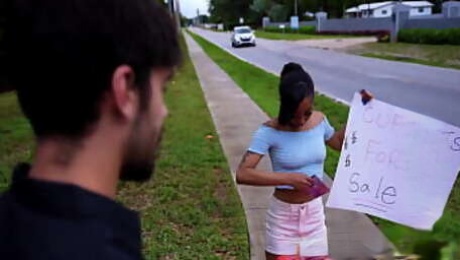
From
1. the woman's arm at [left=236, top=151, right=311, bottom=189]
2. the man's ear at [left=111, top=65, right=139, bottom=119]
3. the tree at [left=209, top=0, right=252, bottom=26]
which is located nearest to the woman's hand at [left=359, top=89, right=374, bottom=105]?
the woman's arm at [left=236, top=151, right=311, bottom=189]

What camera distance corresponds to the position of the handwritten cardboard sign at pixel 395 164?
2.72 m

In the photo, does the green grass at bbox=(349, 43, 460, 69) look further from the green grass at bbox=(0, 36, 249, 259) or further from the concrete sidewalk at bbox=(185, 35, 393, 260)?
the green grass at bbox=(0, 36, 249, 259)

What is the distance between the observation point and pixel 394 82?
22125 mm

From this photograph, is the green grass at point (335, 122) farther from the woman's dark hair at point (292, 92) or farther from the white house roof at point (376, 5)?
the white house roof at point (376, 5)

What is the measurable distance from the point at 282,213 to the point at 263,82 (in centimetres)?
1910

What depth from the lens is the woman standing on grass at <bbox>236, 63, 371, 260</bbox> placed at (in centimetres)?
351

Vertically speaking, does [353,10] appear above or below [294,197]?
below

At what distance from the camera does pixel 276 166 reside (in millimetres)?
3625

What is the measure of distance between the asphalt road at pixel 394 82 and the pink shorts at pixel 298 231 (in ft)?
31.0

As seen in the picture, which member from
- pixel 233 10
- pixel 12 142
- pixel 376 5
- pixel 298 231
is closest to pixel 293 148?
pixel 298 231

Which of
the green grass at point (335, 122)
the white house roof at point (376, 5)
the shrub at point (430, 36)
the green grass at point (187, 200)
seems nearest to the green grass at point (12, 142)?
the green grass at point (187, 200)

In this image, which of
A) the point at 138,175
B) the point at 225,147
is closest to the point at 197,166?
the point at 225,147

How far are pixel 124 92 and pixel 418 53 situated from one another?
35.2m

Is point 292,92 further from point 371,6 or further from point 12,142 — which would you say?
point 371,6
